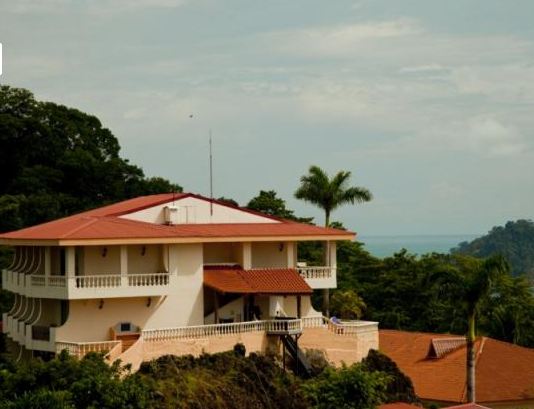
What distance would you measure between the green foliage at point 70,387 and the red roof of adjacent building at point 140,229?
16.7 feet

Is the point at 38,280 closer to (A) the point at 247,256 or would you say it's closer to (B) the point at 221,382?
(B) the point at 221,382

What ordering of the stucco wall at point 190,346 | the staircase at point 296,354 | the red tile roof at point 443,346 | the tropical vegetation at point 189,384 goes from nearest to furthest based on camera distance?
the tropical vegetation at point 189,384 → the stucco wall at point 190,346 → the staircase at point 296,354 → the red tile roof at point 443,346

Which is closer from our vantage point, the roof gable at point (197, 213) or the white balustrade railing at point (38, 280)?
the white balustrade railing at point (38, 280)

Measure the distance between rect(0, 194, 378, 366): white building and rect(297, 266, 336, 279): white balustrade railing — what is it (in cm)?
5

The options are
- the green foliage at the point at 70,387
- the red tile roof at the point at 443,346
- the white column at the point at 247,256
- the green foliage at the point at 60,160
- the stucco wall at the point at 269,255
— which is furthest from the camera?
the green foliage at the point at 60,160

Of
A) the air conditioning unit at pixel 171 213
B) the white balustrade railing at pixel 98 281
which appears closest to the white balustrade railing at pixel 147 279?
the white balustrade railing at pixel 98 281

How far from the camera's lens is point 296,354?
149 ft

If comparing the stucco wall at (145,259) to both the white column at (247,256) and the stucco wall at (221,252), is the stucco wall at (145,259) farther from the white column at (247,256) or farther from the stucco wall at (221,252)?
the white column at (247,256)

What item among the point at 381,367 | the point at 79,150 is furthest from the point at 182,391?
the point at 79,150

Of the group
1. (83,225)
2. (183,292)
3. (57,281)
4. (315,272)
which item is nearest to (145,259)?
(183,292)

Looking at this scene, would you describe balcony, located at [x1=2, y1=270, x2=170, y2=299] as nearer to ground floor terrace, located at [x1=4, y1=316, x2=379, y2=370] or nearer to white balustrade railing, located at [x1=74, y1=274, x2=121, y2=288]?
white balustrade railing, located at [x1=74, y1=274, x2=121, y2=288]

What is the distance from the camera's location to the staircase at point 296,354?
148 ft

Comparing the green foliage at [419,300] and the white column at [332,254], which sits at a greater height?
the white column at [332,254]

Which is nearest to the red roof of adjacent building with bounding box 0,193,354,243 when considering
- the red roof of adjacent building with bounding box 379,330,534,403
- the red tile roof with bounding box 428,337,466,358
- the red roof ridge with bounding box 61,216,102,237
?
the red roof ridge with bounding box 61,216,102,237
